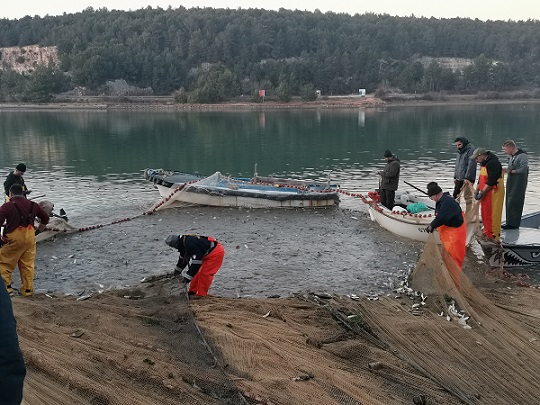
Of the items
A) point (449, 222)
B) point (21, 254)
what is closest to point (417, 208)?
point (449, 222)

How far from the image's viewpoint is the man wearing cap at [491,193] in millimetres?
11766

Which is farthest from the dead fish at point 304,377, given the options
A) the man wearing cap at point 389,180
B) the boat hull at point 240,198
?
the boat hull at point 240,198

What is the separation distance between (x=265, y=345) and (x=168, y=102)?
95738 millimetres

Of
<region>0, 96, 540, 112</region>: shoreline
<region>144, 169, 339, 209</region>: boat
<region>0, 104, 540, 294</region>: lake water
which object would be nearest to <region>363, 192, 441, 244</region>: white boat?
<region>144, 169, 339, 209</region>: boat

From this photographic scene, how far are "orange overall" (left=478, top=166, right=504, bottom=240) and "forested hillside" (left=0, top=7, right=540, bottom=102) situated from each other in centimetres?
8568

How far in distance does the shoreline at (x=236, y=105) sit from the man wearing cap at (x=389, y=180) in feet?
254

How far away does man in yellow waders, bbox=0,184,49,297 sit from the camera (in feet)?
28.6

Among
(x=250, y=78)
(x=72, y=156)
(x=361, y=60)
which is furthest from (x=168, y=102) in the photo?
(x=72, y=156)

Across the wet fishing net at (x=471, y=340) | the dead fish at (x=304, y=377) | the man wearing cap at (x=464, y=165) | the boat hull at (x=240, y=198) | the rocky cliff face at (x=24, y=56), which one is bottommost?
the boat hull at (x=240, y=198)

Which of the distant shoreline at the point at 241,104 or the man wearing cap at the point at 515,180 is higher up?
the man wearing cap at the point at 515,180

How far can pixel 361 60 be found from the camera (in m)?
127

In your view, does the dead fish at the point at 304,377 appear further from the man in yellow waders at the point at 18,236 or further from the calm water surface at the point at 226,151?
the calm water surface at the point at 226,151

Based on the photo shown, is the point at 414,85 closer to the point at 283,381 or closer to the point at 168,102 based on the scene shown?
the point at 168,102

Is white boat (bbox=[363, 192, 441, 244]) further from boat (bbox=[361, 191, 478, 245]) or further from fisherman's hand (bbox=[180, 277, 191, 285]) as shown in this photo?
fisherman's hand (bbox=[180, 277, 191, 285])
